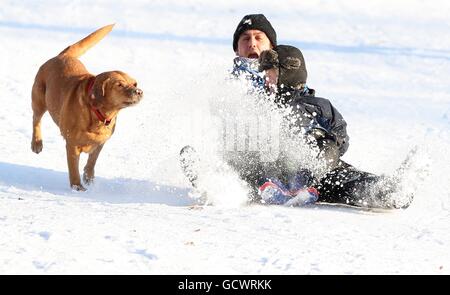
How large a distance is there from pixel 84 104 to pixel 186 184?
2.69 ft

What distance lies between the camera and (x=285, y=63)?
4.74 meters

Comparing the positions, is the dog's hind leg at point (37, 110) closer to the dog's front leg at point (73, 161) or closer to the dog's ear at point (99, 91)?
the dog's front leg at point (73, 161)

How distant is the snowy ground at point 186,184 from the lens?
3152mm

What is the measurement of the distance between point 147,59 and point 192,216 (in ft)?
23.6

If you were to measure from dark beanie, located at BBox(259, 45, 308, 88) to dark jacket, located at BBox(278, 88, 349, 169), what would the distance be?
3.4 inches

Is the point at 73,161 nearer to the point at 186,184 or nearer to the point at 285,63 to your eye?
the point at 186,184

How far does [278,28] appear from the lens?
1415cm

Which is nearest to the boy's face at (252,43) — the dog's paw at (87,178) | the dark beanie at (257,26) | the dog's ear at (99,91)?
the dark beanie at (257,26)

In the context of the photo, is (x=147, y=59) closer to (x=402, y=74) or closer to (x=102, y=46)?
(x=102, y=46)

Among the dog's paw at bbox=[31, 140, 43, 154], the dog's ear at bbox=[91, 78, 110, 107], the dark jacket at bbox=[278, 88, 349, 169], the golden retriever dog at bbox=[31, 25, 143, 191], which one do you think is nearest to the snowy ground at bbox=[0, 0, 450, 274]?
the dog's paw at bbox=[31, 140, 43, 154]

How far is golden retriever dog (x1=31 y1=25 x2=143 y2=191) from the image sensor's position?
15.0 ft

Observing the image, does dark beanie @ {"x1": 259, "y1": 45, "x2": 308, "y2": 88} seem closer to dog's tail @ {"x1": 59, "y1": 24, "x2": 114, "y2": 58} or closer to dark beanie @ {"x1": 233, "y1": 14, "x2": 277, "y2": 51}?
dark beanie @ {"x1": 233, "y1": 14, "x2": 277, "y2": 51}

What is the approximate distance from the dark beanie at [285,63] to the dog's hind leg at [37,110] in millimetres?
1703

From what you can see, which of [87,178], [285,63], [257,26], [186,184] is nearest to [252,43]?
[257,26]
